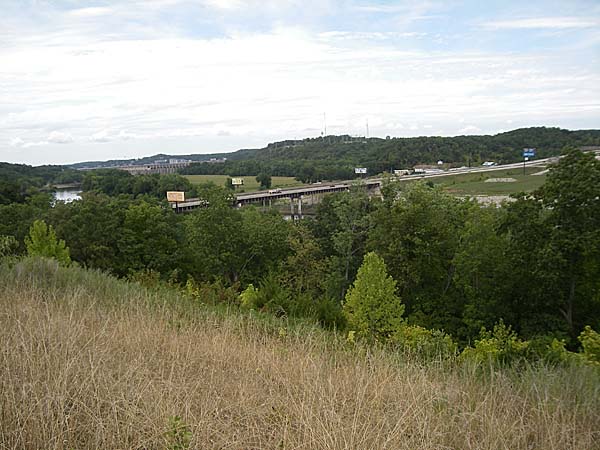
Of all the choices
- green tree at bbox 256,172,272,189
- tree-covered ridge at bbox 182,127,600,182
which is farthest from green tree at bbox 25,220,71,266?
green tree at bbox 256,172,272,189

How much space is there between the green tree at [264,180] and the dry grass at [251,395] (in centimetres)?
7893

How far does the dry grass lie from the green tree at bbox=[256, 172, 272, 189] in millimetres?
78935

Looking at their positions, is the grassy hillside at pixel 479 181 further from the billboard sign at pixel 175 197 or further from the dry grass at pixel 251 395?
the dry grass at pixel 251 395

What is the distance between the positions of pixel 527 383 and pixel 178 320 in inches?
167

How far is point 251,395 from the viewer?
4.29 m

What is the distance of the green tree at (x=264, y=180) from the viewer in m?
85.5

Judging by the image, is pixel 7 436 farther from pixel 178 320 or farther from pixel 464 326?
pixel 464 326

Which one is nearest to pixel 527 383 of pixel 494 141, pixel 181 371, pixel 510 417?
pixel 510 417

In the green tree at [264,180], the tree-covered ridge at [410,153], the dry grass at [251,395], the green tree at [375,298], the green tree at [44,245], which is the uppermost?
the tree-covered ridge at [410,153]

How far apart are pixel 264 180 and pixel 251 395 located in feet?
276

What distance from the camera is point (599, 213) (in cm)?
1861

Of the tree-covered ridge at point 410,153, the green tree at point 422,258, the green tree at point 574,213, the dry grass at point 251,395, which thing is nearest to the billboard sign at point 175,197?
the tree-covered ridge at point 410,153

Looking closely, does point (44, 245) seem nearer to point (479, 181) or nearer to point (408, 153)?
point (479, 181)

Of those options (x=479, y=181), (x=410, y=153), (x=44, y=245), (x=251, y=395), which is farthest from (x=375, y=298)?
(x=410, y=153)
